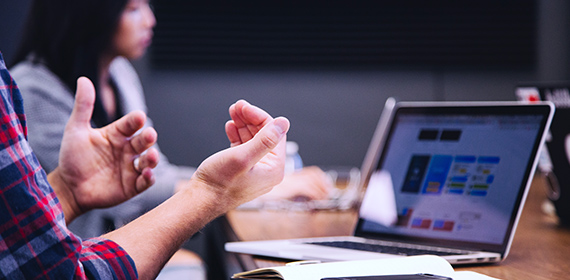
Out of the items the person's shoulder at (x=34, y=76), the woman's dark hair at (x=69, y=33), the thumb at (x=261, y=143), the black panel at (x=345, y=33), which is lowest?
the person's shoulder at (x=34, y=76)

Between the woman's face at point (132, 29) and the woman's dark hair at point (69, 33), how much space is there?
40 millimetres

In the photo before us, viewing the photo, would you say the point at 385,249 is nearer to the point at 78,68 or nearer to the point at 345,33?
the point at 78,68

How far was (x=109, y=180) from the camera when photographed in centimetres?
123

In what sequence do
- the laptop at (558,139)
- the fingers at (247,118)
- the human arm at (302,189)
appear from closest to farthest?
1. the fingers at (247,118)
2. the laptop at (558,139)
3. the human arm at (302,189)

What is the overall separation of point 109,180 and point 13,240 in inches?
21.8

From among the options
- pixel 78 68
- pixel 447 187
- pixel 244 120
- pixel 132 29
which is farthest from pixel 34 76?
pixel 447 187

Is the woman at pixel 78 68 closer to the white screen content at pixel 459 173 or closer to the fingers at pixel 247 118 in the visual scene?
the white screen content at pixel 459 173

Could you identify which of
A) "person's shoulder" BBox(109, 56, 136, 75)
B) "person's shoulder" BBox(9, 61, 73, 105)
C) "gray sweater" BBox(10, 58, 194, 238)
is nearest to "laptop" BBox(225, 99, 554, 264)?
"gray sweater" BBox(10, 58, 194, 238)

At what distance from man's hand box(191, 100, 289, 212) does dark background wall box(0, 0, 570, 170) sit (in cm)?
232

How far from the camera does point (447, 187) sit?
1.11m

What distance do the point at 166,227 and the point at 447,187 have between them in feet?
1.90

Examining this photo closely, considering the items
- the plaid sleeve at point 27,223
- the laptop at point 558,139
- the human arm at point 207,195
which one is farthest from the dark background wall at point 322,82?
the plaid sleeve at point 27,223

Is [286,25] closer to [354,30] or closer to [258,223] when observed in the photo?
[354,30]

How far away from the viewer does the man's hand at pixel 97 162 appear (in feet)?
3.93
